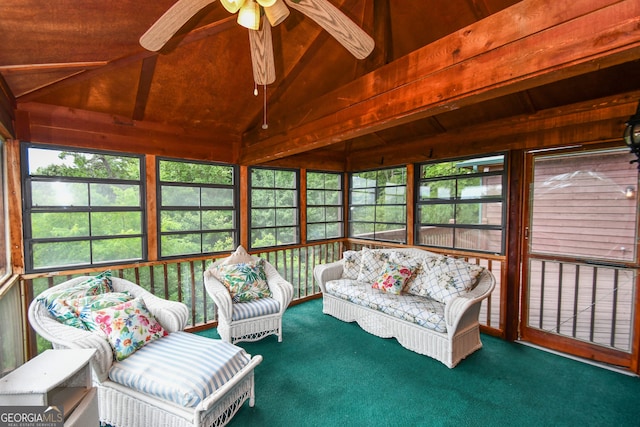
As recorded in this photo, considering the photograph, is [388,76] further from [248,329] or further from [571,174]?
[248,329]

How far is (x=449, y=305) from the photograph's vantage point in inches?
111

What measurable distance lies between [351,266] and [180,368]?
2664 millimetres

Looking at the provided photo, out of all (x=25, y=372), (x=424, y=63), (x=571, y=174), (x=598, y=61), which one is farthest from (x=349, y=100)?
(x=571, y=174)

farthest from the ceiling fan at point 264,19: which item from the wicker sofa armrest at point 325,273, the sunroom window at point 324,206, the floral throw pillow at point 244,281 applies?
the sunroom window at point 324,206

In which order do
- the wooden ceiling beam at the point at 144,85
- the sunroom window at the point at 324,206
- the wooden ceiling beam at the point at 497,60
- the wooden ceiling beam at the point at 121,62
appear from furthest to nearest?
1. the sunroom window at the point at 324,206
2. the wooden ceiling beam at the point at 144,85
3. the wooden ceiling beam at the point at 121,62
4. the wooden ceiling beam at the point at 497,60

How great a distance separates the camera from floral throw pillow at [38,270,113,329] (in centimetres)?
220

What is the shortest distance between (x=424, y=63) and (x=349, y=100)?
633mm

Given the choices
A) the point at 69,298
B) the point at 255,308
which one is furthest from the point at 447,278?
the point at 69,298

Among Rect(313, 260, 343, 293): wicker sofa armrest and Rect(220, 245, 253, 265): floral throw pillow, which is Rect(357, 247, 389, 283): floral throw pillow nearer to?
Rect(313, 260, 343, 293): wicker sofa armrest

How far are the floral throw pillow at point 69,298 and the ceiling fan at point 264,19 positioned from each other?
6.68ft

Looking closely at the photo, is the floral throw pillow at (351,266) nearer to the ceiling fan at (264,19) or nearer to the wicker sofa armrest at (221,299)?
the wicker sofa armrest at (221,299)

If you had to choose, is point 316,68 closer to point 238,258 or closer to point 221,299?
point 238,258

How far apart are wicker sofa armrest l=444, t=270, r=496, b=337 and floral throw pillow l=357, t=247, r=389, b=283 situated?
1.17 m

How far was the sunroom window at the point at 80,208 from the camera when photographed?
278 centimetres
